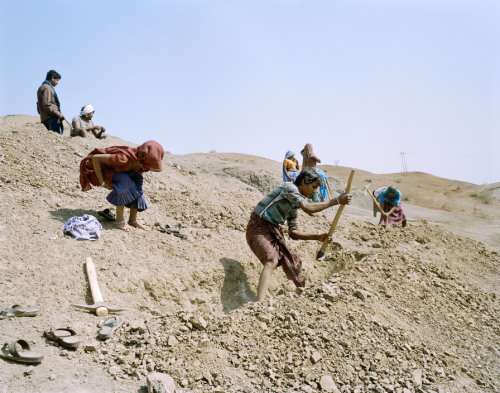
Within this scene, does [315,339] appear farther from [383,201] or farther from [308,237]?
[383,201]

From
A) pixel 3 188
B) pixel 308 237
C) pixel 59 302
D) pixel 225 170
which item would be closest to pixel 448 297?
pixel 308 237

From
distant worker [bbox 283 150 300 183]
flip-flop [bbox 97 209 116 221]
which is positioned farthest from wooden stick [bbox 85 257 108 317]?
distant worker [bbox 283 150 300 183]

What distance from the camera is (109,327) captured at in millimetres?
3062

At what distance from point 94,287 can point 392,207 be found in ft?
20.5

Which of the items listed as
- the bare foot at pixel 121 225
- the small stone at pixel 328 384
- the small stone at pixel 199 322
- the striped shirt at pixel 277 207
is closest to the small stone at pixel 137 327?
the small stone at pixel 199 322

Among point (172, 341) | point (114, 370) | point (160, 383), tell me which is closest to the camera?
point (160, 383)

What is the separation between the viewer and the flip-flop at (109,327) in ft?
9.70

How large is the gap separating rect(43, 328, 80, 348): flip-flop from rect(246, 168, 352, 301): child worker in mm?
1610

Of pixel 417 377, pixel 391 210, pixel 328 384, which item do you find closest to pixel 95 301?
pixel 328 384

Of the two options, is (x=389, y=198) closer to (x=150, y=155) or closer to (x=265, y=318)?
(x=150, y=155)

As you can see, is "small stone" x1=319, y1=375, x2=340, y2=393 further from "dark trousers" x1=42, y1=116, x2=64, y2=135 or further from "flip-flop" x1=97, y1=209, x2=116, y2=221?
"dark trousers" x1=42, y1=116, x2=64, y2=135

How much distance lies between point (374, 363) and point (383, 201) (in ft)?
18.9

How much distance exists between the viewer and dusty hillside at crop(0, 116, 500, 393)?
279cm

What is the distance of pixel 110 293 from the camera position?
3.75 metres
